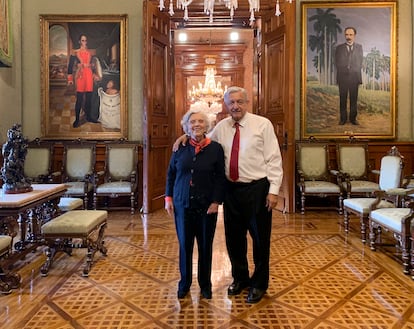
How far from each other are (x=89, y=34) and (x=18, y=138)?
3.51m

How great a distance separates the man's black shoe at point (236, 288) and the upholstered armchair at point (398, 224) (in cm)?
151

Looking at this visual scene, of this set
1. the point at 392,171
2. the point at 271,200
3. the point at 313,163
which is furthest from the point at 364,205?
the point at 271,200

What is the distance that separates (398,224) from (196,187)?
2061mm

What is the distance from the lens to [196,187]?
278 cm

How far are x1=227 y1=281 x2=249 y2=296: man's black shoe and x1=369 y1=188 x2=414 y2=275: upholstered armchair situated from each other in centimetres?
151

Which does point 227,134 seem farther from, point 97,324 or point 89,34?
point 89,34

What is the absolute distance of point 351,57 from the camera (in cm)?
652

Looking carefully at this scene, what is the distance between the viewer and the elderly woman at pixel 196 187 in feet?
9.11

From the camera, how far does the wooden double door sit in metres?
5.94

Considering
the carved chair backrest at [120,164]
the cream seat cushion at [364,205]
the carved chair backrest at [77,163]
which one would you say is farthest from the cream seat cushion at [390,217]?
the carved chair backrest at [77,163]

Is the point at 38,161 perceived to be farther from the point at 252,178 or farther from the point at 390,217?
the point at 390,217

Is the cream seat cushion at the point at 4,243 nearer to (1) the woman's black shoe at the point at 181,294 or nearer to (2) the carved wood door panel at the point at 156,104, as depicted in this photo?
(1) the woman's black shoe at the point at 181,294

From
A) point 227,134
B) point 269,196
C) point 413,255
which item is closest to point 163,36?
point 227,134

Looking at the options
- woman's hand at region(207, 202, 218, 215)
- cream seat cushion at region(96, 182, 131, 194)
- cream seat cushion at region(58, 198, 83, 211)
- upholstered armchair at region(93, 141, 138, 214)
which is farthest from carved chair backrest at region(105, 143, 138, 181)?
woman's hand at region(207, 202, 218, 215)
